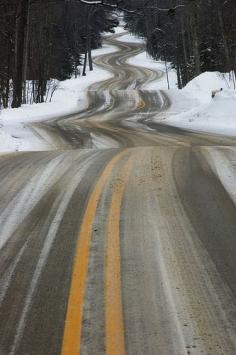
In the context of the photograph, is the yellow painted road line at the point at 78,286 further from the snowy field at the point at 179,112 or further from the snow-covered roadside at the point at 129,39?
the snow-covered roadside at the point at 129,39

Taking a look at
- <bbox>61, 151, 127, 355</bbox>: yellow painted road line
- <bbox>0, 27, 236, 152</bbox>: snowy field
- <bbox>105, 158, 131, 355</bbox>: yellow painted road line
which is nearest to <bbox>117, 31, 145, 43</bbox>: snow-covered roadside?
<bbox>0, 27, 236, 152</bbox>: snowy field

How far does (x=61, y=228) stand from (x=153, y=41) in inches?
2882

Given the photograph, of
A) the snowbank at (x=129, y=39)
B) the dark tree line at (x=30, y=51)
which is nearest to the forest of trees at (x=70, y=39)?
the dark tree line at (x=30, y=51)

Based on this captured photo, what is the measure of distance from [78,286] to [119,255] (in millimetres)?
675

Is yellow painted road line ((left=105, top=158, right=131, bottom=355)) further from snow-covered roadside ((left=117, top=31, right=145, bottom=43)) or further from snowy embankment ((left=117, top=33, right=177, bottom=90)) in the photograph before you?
snow-covered roadside ((left=117, top=31, right=145, bottom=43))

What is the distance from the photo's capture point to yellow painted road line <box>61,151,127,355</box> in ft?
10.9

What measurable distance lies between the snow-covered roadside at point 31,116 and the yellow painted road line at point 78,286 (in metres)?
7.37

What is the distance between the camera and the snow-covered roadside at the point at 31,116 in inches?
536

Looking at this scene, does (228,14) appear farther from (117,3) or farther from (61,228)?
(61,228)

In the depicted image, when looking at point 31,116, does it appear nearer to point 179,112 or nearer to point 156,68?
point 179,112

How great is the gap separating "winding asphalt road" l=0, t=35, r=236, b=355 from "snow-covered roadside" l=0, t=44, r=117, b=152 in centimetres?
446

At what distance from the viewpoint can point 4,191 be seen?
6.95m

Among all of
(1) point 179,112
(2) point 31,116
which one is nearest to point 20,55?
(2) point 31,116

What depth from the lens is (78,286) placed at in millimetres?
4086
